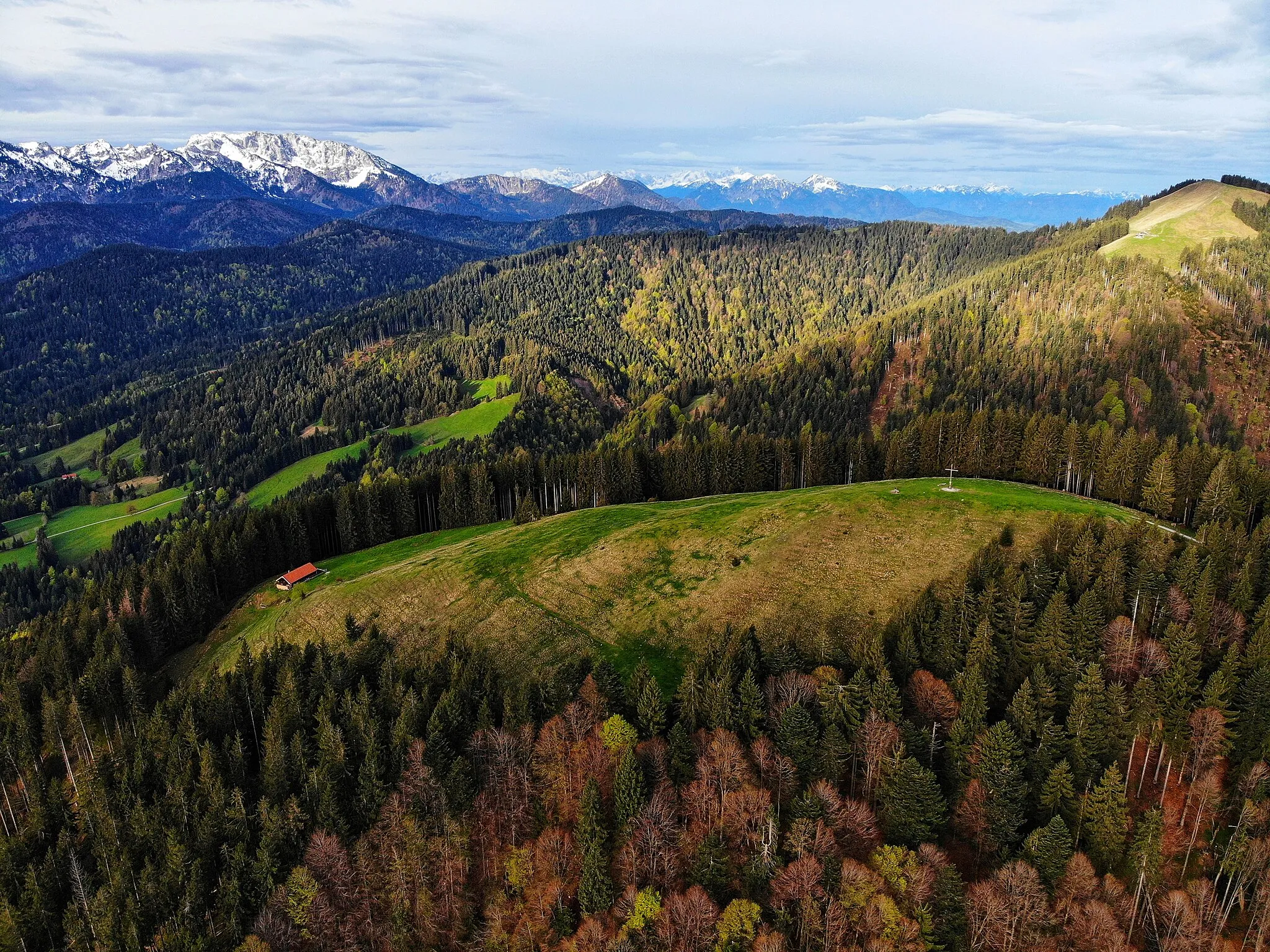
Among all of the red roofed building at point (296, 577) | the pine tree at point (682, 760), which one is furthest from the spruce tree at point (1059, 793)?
the red roofed building at point (296, 577)

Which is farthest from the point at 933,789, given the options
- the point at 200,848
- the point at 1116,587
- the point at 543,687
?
the point at 200,848

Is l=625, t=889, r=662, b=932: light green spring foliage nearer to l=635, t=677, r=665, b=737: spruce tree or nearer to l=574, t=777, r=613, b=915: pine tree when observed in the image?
l=574, t=777, r=613, b=915: pine tree

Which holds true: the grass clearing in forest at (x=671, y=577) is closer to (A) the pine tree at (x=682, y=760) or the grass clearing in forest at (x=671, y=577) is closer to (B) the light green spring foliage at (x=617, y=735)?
(B) the light green spring foliage at (x=617, y=735)

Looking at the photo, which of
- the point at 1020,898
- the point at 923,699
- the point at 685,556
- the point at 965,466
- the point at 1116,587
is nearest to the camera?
the point at 1020,898

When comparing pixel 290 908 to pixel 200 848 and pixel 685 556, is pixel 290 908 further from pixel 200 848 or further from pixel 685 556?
pixel 685 556

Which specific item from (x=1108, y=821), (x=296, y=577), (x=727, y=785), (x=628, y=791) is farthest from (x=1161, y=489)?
(x=296, y=577)

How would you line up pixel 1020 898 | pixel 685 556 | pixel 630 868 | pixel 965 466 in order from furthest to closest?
pixel 965 466 → pixel 685 556 → pixel 630 868 → pixel 1020 898

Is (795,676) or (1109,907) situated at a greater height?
(795,676)

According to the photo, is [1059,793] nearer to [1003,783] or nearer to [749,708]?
[1003,783]
